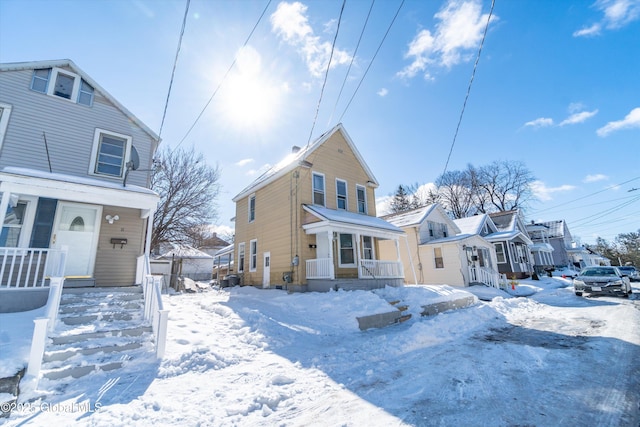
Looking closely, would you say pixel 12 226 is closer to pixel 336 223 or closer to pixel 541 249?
pixel 336 223

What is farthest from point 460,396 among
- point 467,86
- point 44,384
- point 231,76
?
point 231,76

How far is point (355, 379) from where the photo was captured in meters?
4.25

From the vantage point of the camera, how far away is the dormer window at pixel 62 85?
348 inches

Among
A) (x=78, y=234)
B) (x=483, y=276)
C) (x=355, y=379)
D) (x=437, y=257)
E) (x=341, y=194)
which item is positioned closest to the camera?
(x=355, y=379)

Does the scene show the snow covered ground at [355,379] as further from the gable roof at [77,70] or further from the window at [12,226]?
the gable roof at [77,70]

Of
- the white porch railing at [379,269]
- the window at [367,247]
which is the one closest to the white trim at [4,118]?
the white porch railing at [379,269]

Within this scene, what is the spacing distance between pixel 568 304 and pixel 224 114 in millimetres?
16170

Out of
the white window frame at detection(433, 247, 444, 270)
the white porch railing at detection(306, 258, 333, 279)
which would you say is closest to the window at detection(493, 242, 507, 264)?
the white window frame at detection(433, 247, 444, 270)

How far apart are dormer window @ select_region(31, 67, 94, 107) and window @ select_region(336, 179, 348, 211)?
35.3 ft

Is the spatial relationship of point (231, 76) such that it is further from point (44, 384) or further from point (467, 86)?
point (44, 384)

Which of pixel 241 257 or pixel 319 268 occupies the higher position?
pixel 241 257

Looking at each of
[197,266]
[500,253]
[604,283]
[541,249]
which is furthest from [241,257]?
[541,249]

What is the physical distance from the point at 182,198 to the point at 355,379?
18.0 m

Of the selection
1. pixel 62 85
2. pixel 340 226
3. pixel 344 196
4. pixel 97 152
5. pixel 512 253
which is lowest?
pixel 512 253
